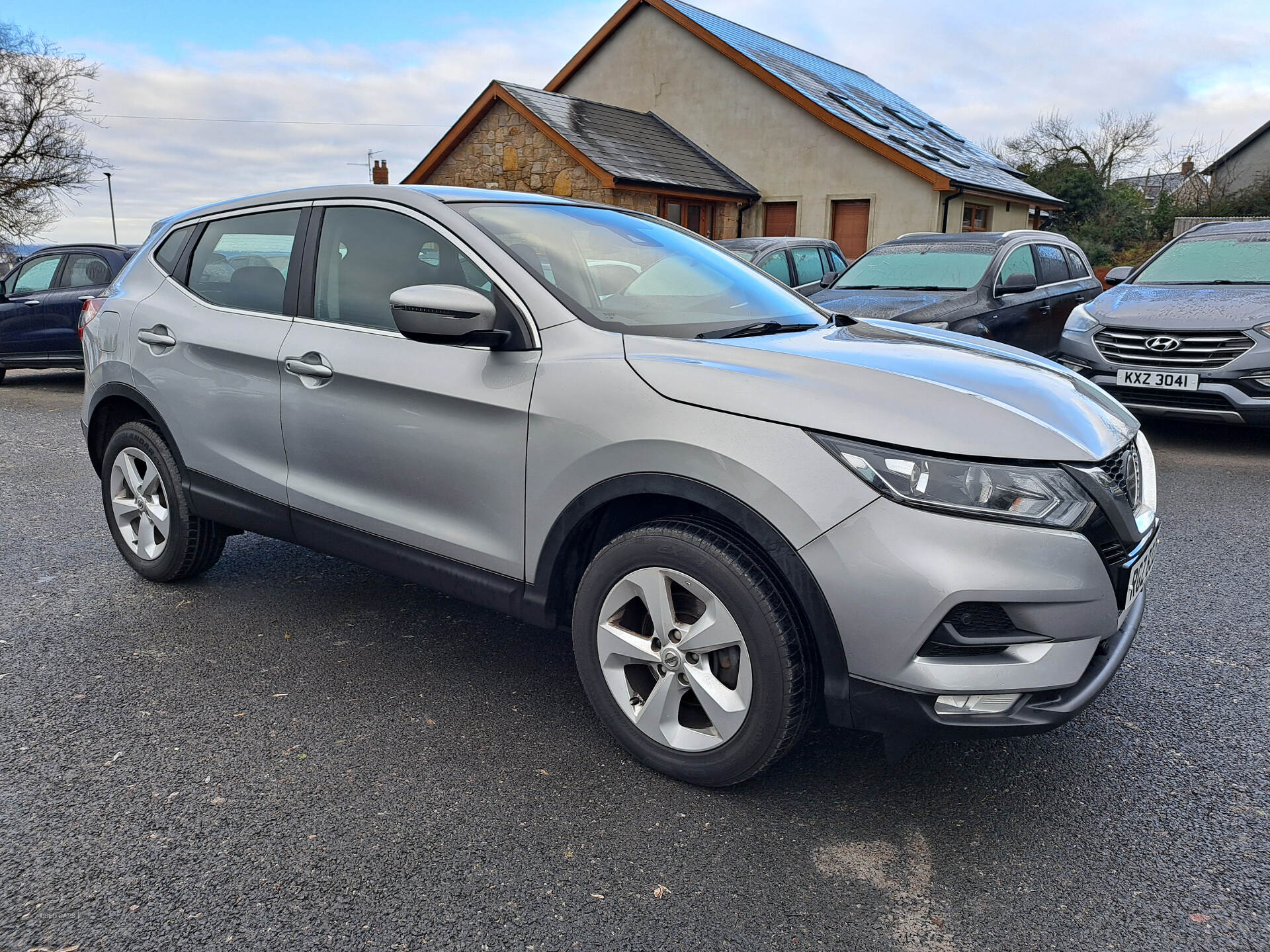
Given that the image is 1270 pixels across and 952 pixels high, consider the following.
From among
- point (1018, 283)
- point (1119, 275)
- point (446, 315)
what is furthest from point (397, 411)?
point (1119, 275)

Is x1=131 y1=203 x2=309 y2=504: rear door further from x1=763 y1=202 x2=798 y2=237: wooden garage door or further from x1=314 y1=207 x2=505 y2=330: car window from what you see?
x1=763 y1=202 x2=798 y2=237: wooden garage door

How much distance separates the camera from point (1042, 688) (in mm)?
2283

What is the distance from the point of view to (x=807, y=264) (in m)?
12.0

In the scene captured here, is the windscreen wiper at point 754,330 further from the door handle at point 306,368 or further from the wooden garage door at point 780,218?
the wooden garage door at point 780,218

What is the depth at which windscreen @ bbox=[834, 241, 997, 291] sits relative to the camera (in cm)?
903

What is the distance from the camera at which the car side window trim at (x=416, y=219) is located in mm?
2887

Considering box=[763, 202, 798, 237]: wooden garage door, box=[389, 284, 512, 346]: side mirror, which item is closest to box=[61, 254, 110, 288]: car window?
box=[389, 284, 512, 346]: side mirror

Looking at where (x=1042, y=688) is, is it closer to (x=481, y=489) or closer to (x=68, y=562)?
(x=481, y=489)

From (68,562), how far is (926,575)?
4287 mm

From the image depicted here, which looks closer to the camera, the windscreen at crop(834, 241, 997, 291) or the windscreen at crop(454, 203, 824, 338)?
the windscreen at crop(454, 203, 824, 338)

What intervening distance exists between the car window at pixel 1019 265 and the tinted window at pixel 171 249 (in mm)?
7068

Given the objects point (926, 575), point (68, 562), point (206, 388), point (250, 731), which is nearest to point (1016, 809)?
point (926, 575)

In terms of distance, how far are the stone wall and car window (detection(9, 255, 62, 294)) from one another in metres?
9.45

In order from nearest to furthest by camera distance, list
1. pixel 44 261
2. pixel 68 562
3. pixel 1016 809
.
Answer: pixel 1016 809
pixel 68 562
pixel 44 261
